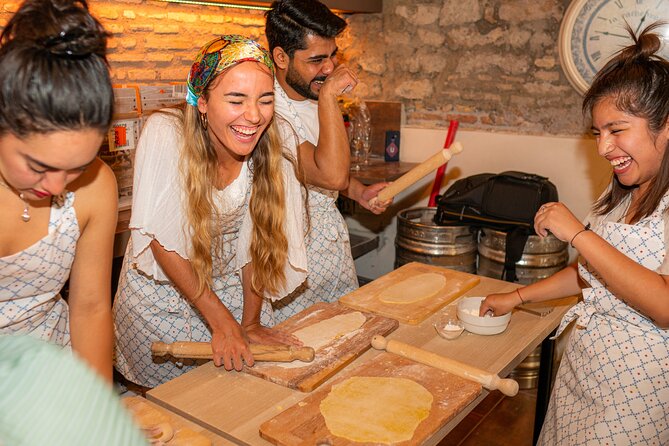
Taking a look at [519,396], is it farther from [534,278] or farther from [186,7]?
[186,7]

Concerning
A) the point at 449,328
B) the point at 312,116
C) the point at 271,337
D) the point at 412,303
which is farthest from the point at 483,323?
the point at 312,116

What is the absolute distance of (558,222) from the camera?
1.47 meters

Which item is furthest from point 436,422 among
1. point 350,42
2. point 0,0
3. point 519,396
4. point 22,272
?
point 350,42

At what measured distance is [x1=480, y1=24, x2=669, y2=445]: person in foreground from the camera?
142 cm

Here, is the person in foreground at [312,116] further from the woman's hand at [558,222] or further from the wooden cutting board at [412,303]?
the woman's hand at [558,222]

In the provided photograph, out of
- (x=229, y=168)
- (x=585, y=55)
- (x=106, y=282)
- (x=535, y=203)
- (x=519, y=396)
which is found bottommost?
(x=519, y=396)

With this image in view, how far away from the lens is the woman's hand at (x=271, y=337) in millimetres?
1551

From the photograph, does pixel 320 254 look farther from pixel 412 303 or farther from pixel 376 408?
pixel 376 408

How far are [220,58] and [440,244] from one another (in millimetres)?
1767

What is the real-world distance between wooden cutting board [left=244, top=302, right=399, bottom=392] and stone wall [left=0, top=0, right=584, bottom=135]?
1673 millimetres

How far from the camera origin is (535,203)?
2.85m

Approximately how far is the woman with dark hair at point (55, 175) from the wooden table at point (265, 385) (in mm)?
196

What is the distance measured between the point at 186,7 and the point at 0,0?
940mm

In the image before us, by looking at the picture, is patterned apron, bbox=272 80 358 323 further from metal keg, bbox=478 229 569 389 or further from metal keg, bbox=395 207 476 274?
metal keg, bbox=478 229 569 389
